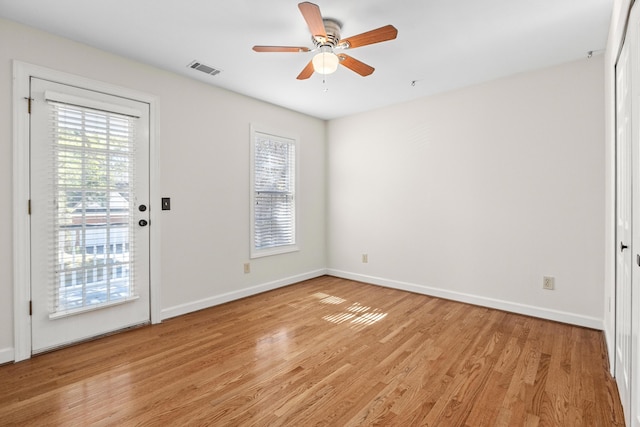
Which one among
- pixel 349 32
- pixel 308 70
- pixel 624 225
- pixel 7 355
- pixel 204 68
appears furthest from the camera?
pixel 204 68

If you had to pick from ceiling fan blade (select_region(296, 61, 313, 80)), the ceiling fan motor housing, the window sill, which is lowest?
the window sill

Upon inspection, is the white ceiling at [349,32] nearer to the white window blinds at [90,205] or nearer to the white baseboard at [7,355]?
the white window blinds at [90,205]

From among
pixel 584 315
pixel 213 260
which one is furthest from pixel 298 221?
pixel 584 315

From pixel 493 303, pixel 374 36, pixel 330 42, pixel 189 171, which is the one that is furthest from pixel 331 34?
pixel 493 303

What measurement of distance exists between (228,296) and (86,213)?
66.5 inches

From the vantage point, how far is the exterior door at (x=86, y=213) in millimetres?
2428

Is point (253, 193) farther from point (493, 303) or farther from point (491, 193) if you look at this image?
point (493, 303)

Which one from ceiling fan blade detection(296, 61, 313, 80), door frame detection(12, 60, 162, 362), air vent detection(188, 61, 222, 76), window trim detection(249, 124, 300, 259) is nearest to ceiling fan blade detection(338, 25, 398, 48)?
ceiling fan blade detection(296, 61, 313, 80)

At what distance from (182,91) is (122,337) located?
2430 mm

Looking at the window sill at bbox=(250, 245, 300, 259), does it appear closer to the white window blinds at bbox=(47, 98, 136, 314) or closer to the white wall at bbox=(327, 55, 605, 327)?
the white wall at bbox=(327, 55, 605, 327)

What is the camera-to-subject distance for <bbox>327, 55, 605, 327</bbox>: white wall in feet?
9.49

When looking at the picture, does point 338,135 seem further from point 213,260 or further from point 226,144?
point 213,260

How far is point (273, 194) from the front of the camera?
4.27 metres

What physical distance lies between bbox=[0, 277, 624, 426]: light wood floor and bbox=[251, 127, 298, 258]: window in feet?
4.05
